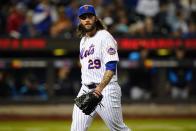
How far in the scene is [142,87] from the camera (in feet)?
47.8

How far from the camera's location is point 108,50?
255 inches

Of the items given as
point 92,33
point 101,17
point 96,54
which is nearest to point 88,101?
point 96,54

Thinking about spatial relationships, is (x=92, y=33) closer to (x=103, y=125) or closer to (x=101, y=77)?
(x=101, y=77)

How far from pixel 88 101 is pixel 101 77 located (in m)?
0.43

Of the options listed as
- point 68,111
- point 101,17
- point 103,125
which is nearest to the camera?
point 103,125

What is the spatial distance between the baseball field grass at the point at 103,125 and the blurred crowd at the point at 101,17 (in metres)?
2.29

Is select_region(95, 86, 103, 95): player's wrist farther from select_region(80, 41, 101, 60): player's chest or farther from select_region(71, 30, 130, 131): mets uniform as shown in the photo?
select_region(80, 41, 101, 60): player's chest

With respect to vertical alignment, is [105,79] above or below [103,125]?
below

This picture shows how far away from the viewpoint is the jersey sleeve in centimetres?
645

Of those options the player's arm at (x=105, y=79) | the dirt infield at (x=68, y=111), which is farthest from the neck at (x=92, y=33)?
the dirt infield at (x=68, y=111)

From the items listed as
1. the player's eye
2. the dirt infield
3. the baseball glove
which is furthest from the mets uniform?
the dirt infield

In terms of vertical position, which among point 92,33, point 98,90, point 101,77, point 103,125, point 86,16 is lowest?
point 98,90

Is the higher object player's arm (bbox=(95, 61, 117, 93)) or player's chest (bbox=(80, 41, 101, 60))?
player's chest (bbox=(80, 41, 101, 60))

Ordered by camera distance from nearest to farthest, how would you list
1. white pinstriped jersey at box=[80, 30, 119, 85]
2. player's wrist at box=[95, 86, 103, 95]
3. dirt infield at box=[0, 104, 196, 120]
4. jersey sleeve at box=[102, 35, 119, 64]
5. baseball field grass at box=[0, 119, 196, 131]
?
player's wrist at box=[95, 86, 103, 95] < jersey sleeve at box=[102, 35, 119, 64] < white pinstriped jersey at box=[80, 30, 119, 85] < baseball field grass at box=[0, 119, 196, 131] < dirt infield at box=[0, 104, 196, 120]
